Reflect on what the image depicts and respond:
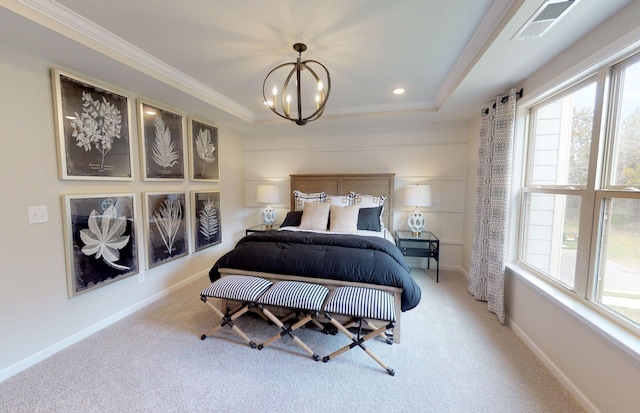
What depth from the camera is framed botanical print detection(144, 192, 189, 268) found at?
272 cm

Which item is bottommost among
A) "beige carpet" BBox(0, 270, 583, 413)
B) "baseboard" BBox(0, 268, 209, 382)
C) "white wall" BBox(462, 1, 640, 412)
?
"beige carpet" BBox(0, 270, 583, 413)

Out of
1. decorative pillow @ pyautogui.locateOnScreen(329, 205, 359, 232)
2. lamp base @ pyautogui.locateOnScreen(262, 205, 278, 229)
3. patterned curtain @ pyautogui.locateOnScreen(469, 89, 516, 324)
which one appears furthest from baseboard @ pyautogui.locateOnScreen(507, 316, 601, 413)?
lamp base @ pyautogui.locateOnScreen(262, 205, 278, 229)

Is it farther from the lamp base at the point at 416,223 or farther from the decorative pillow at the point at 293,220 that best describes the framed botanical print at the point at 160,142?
the lamp base at the point at 416,223

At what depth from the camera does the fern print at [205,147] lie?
3.40 meters

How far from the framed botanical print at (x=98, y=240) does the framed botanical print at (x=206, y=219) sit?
2.75ft

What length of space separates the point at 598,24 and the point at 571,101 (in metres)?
0.57

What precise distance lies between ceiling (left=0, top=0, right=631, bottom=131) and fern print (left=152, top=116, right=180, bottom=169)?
309 mm

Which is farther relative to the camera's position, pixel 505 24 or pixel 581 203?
pixel 581 203

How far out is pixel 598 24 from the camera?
59.0 inches

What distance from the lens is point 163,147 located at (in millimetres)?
2877

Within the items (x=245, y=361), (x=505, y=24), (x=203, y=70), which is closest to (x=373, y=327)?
(x=245, y=361)

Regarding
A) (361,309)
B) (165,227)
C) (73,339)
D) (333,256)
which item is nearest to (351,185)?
(333,256)

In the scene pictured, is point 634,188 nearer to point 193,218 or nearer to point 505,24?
point 505,24

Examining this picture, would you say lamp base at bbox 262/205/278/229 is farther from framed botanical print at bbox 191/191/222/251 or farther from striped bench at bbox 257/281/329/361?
striped bench at bbox 257/281/329/361
